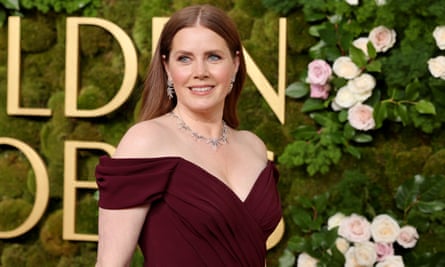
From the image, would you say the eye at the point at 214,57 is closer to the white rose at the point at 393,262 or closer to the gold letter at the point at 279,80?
the gold letter at the point at 279,80

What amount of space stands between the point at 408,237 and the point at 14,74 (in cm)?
180

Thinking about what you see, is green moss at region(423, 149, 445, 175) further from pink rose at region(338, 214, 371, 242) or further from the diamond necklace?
the diamond necklace

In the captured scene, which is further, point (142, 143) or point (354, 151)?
point (354, 151)

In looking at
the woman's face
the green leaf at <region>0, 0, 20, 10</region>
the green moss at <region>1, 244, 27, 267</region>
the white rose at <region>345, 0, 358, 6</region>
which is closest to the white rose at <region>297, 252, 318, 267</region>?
the white rose at <region>345, 0, 358, 6</region>

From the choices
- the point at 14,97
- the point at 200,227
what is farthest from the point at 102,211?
the point at 14,97

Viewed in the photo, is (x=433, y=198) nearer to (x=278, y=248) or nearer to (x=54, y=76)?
(x=278, y=248)

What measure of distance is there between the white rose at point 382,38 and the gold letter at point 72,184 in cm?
118

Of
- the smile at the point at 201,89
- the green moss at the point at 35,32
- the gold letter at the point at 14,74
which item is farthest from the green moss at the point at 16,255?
the smile at the point at 201,89

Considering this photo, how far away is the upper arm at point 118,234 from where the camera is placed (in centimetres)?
140

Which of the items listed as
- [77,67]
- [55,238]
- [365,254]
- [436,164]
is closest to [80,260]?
[55,238]

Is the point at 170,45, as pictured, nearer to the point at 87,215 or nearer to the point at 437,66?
the point at 437,66

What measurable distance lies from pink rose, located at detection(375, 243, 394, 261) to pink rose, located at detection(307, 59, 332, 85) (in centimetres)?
68

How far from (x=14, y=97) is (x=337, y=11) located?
145 centimetres

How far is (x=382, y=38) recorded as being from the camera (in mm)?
2633
